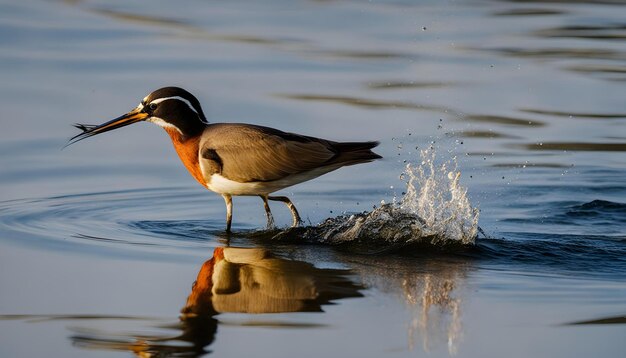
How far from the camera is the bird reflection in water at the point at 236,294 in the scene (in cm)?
684

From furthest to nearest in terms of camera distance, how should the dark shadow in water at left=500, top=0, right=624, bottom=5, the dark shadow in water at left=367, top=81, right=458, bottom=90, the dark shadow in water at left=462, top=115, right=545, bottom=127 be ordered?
the dark shadow in water at left=500, top=0, right=624, bottom=5 → the dark shadow in water at left=367, top=81, right=458, bottom=90 → the dark shadow in water at left=462, top=115, right=545, bottom=127

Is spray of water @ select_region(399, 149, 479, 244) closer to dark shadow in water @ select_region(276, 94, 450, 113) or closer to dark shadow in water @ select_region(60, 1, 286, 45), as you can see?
dark shadow in water @ select_region(276, 94, 450, 113)

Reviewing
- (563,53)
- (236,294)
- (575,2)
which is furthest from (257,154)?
(575,2)

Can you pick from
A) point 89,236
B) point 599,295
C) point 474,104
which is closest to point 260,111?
point 474,104

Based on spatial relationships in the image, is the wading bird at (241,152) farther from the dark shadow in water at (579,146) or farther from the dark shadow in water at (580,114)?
the dark shadow in water at (580,114)

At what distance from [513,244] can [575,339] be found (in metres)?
2.50

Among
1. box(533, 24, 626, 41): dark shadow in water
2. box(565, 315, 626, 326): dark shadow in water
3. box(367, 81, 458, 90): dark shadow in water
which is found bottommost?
box(565, 315, 626, 326): dark shadow in water

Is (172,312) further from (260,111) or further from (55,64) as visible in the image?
(55,64)

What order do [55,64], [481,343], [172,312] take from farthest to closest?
[55,64], [172,312], [481,343]

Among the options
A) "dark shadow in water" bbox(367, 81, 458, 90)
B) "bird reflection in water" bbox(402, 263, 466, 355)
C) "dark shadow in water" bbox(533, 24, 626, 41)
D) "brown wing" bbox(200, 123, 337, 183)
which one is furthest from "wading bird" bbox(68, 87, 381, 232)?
"dark shadow in water" bbox(533, 24, 626, 41)

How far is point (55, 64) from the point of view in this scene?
599 inches

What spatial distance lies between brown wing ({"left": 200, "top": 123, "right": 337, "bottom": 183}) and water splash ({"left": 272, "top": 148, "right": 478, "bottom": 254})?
491mm

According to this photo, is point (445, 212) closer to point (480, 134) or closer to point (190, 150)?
point (190, 150)

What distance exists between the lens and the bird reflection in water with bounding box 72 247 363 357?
6.84 m
